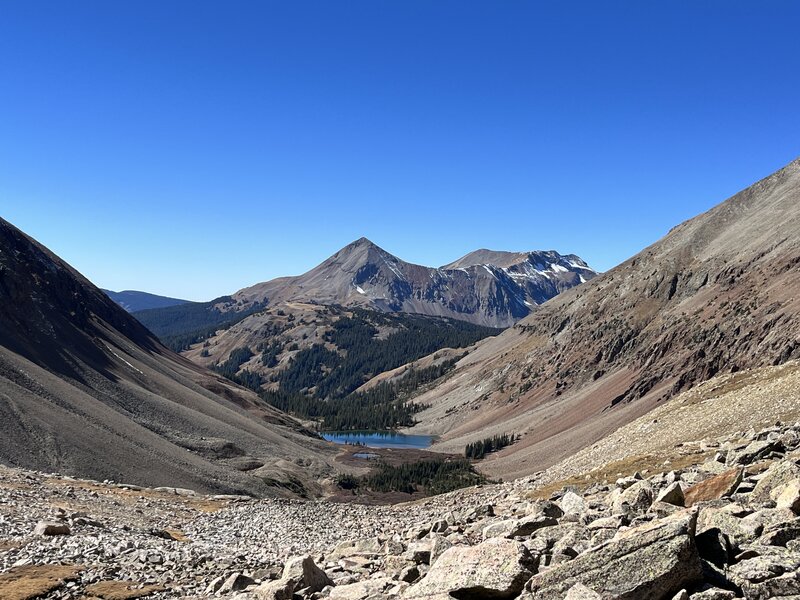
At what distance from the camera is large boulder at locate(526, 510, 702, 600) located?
1435 cm

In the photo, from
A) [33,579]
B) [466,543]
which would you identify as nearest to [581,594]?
[466,543]

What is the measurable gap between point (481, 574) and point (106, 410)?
9025cm

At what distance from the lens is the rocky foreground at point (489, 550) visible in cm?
1477

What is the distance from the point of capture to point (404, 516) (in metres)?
55.8

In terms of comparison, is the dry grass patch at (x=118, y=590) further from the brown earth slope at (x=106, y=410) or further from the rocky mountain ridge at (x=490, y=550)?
the brown earth slope at (x=106, y=410)

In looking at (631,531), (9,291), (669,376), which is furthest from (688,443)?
(9,291)

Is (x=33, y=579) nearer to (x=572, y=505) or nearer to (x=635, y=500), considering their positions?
(x=572, y=505)

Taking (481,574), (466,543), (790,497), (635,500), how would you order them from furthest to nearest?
1. (635,500)
2. (466,543)
3. (790,497)
4. (481,574)

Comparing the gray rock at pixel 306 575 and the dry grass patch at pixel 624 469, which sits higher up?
the gray rock at pixel 306 575

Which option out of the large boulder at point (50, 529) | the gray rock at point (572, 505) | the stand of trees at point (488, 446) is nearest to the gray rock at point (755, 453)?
the gray rock at point (572, 505)

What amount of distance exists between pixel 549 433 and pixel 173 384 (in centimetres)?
8722

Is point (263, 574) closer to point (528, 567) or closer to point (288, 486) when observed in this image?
point (528, 567)

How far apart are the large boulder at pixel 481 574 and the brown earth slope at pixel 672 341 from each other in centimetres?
9554

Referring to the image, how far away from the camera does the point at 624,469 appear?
167 ft
